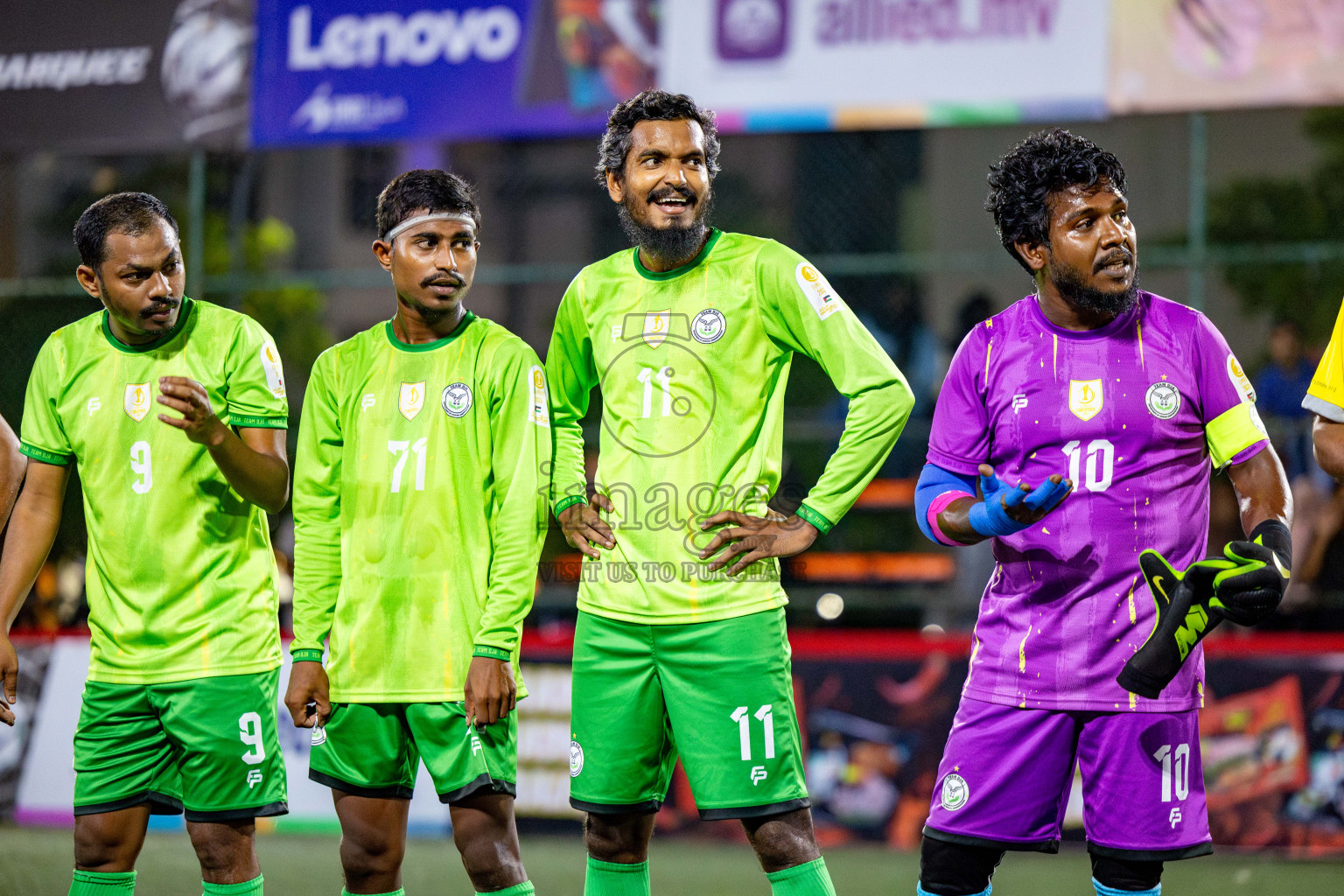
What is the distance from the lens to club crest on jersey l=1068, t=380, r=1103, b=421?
3590mm

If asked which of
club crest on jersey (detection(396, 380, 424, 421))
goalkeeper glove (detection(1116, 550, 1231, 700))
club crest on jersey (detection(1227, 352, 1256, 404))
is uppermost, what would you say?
club crest on jersey (detection(1227, 352, 1256, 404))

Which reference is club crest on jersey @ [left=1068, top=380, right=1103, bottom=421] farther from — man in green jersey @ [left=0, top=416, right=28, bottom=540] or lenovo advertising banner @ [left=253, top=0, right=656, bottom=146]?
lenovo advertising banner @ [left=253, top=0, right=656, bottom=146]

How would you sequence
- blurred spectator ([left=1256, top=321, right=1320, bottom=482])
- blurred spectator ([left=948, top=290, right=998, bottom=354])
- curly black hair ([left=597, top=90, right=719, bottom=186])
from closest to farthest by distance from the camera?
curly black hair ([left=597, top=90, right=719, bottom=186])
blurred spectator ([left=1256, top=321, right=1320, bottom=482])
blurred spectator ([left=948, top=290, right=998, bottom=354])

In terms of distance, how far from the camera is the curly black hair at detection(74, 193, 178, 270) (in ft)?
14.0

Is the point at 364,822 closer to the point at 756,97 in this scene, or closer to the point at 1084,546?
the point at 1084,546

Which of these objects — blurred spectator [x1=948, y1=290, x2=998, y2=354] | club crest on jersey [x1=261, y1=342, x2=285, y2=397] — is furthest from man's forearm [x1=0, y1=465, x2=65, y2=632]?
blurred spectator [x1=948, y1=290, x2=998, y2=354]

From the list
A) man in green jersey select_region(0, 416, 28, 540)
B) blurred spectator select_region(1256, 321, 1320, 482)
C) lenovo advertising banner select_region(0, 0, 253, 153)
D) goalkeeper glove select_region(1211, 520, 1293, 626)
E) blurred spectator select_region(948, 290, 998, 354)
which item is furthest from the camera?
lenovo advertising banner select_region(0, 0, 253, 153)

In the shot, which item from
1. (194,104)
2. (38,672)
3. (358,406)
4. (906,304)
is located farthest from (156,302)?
(906,304)

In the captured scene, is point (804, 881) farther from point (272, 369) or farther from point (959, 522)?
point (272, 369)

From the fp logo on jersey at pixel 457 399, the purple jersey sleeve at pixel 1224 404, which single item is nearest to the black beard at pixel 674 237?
the fp logo on jersey at pixel 457 399

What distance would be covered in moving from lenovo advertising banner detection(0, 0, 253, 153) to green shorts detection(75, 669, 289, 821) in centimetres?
686

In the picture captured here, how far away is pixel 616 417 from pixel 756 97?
6.00m

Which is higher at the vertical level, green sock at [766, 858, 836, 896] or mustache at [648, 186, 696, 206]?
mustache at [648, 186, 696, 206]

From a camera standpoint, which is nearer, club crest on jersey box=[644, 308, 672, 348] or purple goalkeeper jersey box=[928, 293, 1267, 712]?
→ purple goalkeeper jersey box=[928, 293, 1267, 712]
